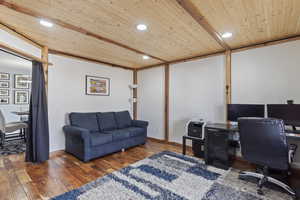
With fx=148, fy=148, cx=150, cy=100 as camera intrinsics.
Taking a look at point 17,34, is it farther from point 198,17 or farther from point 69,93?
point 198,17

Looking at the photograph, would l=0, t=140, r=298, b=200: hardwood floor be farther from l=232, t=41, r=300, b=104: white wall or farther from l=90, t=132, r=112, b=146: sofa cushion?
l=232, t=41, r=300, b=104: white wall

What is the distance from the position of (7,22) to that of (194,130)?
3.83 meters

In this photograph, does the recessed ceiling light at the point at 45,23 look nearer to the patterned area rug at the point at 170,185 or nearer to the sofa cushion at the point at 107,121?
the sofa cushion at the point at 107,121

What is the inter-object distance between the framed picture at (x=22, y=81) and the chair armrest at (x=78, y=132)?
260 cm

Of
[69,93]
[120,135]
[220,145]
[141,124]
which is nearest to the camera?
[220,145]

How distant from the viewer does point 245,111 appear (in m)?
2.87

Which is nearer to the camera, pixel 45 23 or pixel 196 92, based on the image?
pixel 45 23

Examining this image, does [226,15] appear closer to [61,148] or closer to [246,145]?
[246,145]

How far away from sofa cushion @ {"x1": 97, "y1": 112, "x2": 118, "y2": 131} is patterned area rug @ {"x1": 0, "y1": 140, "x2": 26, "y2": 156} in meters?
1.89

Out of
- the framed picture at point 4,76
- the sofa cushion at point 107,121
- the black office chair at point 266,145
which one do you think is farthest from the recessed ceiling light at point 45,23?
the framed picture at point 4,76

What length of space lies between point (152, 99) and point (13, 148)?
386cm

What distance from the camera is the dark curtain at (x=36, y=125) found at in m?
2.90

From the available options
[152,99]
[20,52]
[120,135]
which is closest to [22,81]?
[20,52]

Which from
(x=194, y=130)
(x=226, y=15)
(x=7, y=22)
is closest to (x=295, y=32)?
(x=226, y=15)
